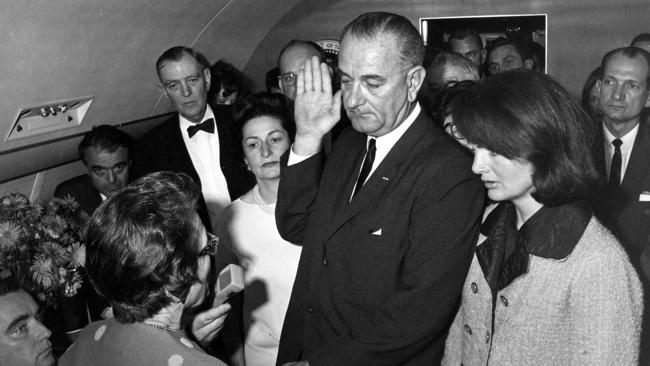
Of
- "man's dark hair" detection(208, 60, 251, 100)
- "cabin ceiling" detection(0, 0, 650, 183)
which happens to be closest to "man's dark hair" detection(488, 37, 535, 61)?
"cabin ceiling" detection(0, 0, 650, 183)

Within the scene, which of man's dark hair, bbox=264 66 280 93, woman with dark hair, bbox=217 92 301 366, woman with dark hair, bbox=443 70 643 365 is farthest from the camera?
man's dark hair, bbox=264 66 280 93

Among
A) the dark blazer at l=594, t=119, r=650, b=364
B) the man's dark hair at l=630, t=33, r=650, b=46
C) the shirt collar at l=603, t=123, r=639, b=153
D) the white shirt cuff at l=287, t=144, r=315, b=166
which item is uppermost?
the man's dark hair at l=630, t=33, r=650, b=46

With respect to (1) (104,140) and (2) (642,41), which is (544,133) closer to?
(1) (104,140)

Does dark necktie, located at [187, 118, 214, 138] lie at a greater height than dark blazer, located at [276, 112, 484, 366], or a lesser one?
greater

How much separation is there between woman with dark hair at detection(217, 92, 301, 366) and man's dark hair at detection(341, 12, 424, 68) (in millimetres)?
989

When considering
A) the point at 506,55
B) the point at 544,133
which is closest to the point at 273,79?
the point at 506,55

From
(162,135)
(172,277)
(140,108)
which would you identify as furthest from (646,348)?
(140,108)

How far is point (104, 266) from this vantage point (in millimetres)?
1850

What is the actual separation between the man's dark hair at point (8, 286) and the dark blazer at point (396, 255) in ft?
3.73

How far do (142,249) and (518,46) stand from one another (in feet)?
15.9

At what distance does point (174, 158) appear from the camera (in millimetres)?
4648

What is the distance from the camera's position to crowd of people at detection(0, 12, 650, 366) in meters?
1.92

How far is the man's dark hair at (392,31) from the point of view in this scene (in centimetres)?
236

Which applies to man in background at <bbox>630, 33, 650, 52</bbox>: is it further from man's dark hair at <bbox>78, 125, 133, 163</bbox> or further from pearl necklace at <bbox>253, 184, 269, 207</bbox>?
man's dark hair at <bbox>78, 125, 133, 163</bbox>
